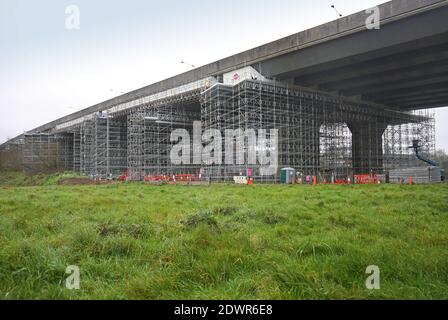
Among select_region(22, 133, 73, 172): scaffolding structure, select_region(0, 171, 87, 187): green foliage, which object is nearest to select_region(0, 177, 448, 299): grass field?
select_region(0, 171, 87, 187): green foliage

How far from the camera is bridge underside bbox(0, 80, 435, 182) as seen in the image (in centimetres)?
3033

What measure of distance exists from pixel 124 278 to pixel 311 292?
191 centimetres

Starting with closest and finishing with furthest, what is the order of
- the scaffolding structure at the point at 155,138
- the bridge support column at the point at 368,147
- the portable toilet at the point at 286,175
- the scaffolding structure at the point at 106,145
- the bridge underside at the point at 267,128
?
the portable toilet at the point at 286,175
the bridge underside at the point at 267,128
the scaffolding structure at the point at 155,138
the bridge support column at the point at 368,147
the scaffolding structure at the point at 106,145

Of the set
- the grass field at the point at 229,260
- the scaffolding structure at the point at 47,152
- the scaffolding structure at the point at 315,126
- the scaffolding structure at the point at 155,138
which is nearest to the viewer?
the grass field at the point at 229,260

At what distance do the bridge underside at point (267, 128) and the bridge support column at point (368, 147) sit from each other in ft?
0.38

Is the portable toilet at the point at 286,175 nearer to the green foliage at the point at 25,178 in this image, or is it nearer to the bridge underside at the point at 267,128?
the bridge underside at the point at 267,128

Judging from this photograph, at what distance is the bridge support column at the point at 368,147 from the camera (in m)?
40.3

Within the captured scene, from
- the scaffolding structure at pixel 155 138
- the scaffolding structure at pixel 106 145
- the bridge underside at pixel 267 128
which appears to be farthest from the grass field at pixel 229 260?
the scaffolding structure at pixel 106 145

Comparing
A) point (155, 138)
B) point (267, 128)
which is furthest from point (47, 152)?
point (267, 128)

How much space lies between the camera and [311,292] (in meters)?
2.87

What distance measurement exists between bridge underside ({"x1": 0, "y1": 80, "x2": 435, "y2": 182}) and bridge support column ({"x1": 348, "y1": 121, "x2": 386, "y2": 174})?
0.38 ft
